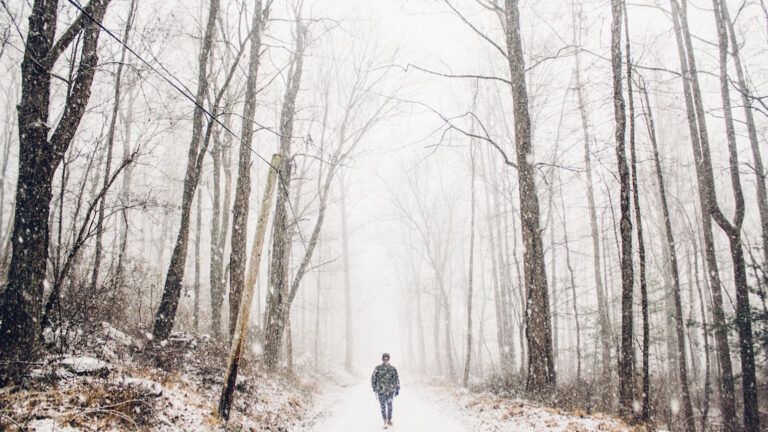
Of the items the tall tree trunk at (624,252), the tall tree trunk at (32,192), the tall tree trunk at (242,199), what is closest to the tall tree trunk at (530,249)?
the tall tree trunk at (624,252)

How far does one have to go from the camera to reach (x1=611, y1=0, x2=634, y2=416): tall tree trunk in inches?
319

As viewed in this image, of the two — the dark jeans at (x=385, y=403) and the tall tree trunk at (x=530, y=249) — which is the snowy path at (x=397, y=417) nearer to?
the dark jeans at (x=385, y=403)

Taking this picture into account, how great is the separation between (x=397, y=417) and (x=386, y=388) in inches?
86.7

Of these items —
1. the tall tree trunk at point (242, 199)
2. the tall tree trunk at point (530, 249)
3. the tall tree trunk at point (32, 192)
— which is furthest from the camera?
the tall tree trunk at point (242, 199)

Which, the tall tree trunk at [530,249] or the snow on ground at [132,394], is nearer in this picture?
the snow on ground at [132,394]

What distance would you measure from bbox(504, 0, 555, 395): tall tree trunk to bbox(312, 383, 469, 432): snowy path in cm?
214

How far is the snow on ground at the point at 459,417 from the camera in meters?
6.88

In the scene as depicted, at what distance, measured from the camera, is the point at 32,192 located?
5422mm

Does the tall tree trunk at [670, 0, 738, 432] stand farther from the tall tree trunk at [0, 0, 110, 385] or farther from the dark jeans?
the tall tree trunk at [0, 0, 110, 385]

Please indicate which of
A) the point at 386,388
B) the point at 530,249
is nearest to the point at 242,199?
the point at 386,388

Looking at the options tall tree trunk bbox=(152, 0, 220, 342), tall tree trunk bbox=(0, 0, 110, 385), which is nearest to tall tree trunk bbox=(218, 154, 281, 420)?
tall tree trunk bbox=(152, 0, 220, 342)

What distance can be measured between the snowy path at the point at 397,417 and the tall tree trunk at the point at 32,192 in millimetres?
5898

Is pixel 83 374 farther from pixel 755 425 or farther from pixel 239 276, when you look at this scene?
pixel 755 425

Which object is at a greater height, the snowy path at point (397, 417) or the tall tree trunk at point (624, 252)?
the tall tree trunk at point (624, 252)
